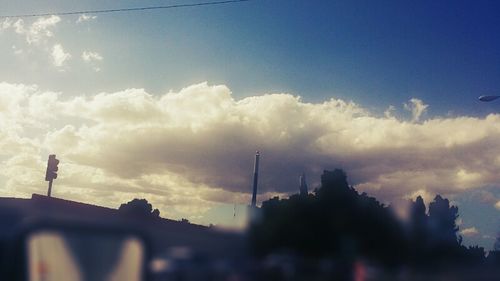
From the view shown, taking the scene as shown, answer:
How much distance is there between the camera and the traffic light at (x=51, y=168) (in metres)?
18.1

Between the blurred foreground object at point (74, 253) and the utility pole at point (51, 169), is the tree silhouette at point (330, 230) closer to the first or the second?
the blurred foreground object at point (74, 253)

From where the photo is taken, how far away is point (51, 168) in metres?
18.3

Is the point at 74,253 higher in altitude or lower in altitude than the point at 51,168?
lower

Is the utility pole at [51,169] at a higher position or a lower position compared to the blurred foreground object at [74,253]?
higher

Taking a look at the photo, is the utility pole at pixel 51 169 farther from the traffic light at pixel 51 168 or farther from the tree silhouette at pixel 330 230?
the tree silhouette at pixel 330 230

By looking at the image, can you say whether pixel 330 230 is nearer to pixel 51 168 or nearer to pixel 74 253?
pixel 74 253

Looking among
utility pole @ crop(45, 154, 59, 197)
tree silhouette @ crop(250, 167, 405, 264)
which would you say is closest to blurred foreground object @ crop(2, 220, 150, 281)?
tree silhouette @ crop(250, 167, 405, 264)

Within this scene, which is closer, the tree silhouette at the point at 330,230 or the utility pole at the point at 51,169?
the tree silhouette at the point at 330,230

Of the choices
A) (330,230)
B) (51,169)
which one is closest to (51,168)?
(51,169)

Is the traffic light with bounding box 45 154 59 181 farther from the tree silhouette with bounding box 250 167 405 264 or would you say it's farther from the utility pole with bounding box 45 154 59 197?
the tree silhouette with bounding box 250 167 405 264

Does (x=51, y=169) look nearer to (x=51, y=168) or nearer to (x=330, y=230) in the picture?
(x=51, y=168)

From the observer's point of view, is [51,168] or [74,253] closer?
[74,253]

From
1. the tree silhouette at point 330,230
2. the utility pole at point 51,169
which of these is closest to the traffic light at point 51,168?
the utility pole at point 51,169

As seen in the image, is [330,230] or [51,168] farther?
[51,168]
